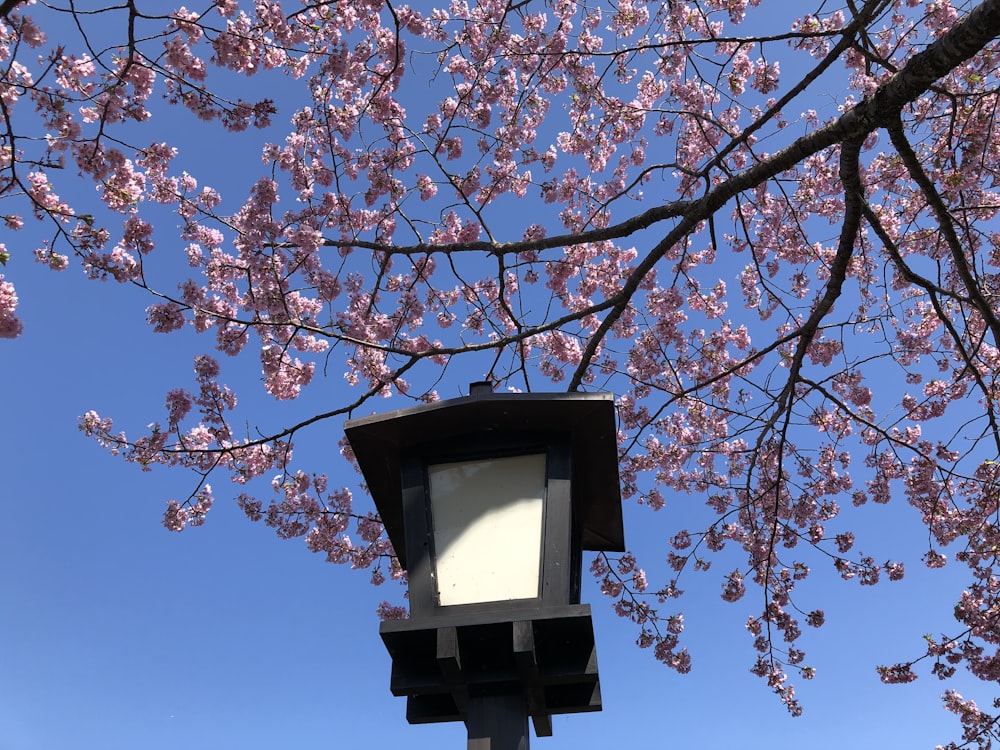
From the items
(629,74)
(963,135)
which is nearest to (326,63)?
(629,74)

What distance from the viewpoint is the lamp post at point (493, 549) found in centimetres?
157

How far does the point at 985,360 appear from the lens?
21.7 feet

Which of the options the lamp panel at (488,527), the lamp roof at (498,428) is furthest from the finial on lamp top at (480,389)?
the lamp panel at (488,527)

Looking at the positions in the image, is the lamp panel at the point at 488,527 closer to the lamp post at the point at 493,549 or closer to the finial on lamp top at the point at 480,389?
the lamp post at the point at 493,549

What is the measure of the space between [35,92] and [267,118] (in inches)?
50.5

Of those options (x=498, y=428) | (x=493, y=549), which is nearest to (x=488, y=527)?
(x=493, y=549)

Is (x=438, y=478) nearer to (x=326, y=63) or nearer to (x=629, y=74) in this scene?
(x=326, y=63)

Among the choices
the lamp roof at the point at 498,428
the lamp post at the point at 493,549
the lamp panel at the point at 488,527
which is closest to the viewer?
the lamp post at the point at 493,549

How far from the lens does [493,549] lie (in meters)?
1.76

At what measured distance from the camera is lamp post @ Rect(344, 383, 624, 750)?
157 centimetres

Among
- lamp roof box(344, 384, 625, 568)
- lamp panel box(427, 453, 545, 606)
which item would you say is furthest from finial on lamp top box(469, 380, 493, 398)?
lamp panel box(427, 453, 545, 606)

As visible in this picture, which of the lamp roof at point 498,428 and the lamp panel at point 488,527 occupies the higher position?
the lamp roof at point 498,428

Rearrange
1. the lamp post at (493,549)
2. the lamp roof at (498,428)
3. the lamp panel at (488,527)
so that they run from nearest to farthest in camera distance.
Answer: the lamp post at (493,549) → the lamp panel at (488,527) → the lamp roof at (498,428)

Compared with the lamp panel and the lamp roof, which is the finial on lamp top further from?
the lamp panel
